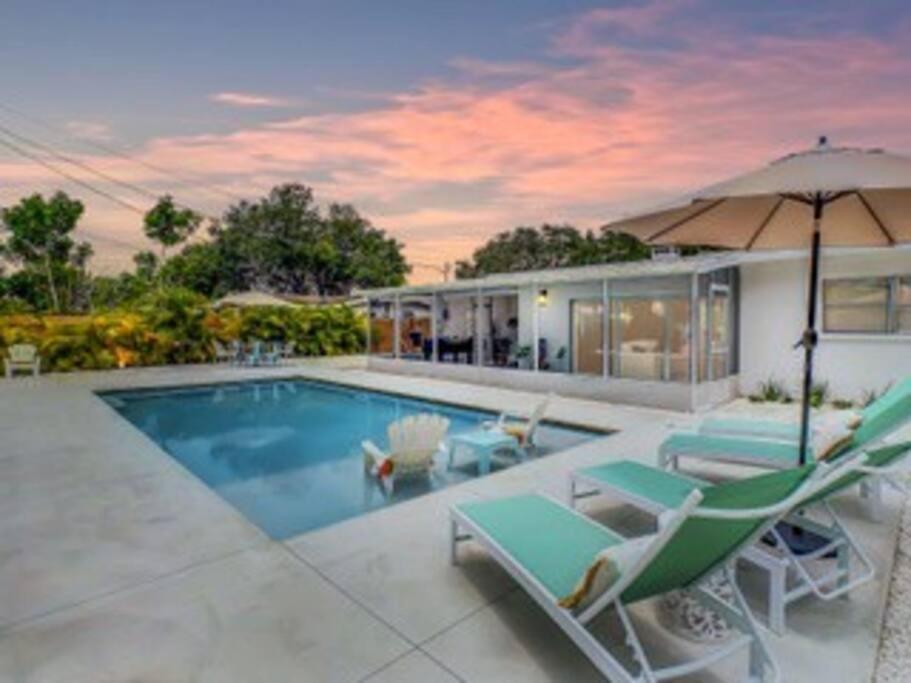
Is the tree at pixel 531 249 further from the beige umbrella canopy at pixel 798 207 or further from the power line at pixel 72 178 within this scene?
the beige umbrella canopy at pixel 798 207

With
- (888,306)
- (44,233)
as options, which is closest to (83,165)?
(44,233)

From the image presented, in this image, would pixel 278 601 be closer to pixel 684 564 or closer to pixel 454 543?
pixel 454 543

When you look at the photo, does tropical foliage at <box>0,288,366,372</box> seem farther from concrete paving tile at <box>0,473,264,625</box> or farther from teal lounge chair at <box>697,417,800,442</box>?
teal lounge chair at <box>697,417,800,442</box>

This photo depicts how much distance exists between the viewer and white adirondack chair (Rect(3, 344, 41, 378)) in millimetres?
Result: 15406

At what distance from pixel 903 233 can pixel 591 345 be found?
33.5 feet

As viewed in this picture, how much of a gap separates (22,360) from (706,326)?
60.9 feet

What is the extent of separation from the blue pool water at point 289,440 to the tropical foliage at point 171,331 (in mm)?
4963

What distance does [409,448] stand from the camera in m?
6.62

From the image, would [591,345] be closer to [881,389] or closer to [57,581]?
[881,389]

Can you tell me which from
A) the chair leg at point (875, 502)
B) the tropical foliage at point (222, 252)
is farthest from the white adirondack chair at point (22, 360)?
the chair leg at point (875, 502)

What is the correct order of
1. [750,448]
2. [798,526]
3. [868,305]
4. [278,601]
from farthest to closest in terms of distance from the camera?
[868,305] → [750,448] → [798,526] → [278,601]

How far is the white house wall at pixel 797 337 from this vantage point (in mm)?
10219

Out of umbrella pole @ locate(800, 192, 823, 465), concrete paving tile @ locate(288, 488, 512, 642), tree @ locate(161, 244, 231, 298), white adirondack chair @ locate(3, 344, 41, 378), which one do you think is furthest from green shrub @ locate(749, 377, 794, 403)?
tree @ locate(161, 244, 231, 298)

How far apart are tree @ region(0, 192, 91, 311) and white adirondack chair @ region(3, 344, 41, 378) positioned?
1863 centimetres
